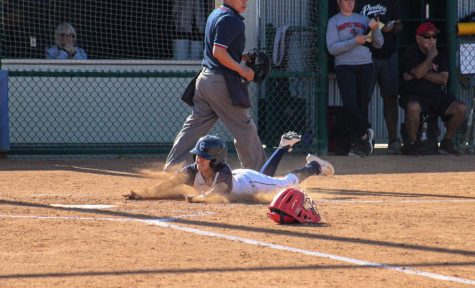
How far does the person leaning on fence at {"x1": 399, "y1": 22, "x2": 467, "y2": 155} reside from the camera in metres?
13.4

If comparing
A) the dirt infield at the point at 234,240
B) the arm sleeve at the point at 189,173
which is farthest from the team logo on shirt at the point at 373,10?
the arm sleeve at the point at 189,173

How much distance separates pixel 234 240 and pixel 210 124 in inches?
124

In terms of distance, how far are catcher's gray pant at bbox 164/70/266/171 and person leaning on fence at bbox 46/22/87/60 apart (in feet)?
16.2

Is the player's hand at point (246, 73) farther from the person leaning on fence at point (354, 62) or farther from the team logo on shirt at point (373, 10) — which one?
the team logo on shirt at point (373, 10)

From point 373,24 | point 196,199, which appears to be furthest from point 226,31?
point 373,24

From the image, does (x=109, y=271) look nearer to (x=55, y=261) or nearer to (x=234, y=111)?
(x=55, y=261)

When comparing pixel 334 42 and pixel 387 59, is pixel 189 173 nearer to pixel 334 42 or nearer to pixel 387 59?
pixel 334 42

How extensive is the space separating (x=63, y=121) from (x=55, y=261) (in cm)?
828

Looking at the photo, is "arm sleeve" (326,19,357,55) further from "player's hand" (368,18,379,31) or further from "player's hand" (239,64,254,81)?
"player's hand" (239,64,254,81)

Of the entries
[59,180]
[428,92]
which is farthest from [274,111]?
[59,180]

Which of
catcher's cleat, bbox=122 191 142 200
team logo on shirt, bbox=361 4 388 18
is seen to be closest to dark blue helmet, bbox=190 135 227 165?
catcher's cleat, bbox=122 191 142 200

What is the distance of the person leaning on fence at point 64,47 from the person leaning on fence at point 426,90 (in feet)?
14.7

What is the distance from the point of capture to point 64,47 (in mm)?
13922

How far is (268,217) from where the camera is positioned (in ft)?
24.5
